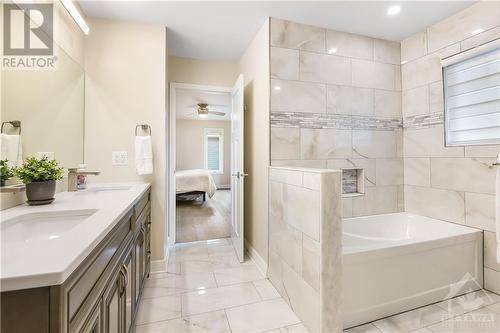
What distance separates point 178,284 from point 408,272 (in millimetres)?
1982

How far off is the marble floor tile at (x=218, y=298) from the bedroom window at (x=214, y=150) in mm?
6399

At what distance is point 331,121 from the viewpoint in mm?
2535

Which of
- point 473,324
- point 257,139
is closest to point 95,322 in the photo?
point 257,139

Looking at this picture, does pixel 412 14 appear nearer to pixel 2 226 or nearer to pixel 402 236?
pixel 402 236

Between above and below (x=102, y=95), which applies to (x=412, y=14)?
above

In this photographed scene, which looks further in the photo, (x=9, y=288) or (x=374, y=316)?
(x=374, y=316)

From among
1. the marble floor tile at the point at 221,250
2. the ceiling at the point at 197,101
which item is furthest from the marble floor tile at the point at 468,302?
the ceiling at the point at 197,101

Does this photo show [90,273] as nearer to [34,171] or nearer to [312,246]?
[34,171]

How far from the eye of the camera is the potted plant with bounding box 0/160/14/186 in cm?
119

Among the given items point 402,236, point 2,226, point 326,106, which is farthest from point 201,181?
point 2,226

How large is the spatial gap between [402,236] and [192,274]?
2.38 m

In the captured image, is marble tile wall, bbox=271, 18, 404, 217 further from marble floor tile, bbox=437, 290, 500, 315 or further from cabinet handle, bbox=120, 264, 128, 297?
cabinet handle, bbox=120, 264, 128, 297

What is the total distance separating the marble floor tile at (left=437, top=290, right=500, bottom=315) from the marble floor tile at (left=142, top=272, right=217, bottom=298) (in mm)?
1947

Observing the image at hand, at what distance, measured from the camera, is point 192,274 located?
2391mm
